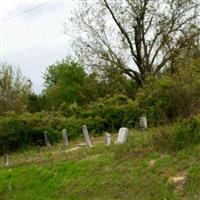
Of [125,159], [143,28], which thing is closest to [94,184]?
[125,159]

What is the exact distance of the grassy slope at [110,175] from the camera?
10.8 metres

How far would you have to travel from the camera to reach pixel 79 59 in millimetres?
37781

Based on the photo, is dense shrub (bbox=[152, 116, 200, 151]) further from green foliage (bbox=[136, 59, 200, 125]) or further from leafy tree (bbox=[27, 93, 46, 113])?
leafy tree (bbox=[27, 93, 46, 113])

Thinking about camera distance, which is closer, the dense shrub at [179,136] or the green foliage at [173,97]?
the dense shrub at [179,136]

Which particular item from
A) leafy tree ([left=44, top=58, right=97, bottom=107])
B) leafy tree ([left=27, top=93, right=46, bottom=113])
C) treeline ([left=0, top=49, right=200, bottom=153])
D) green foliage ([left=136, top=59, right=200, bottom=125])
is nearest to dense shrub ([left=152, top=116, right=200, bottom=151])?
green foliage ([left=136, top=59, right=200, bottom=125])

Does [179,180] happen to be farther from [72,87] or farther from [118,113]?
[72,87]

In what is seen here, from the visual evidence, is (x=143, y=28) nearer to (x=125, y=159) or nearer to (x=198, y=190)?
(x=125, y=159)

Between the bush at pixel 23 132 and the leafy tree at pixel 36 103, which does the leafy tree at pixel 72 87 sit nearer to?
the leafy tree at pixel 36 103

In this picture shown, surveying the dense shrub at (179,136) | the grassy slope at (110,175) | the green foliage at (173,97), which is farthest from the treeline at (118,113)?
the grassy slope at (110,175)

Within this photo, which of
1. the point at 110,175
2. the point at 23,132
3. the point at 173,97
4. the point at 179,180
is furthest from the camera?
the point at 23,132

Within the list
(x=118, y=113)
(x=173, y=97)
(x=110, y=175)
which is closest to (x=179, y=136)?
(x=110, y=175)

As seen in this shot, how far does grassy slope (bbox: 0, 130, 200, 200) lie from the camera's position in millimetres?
10836

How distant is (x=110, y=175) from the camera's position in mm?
12422

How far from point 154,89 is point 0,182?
11.0 metres
